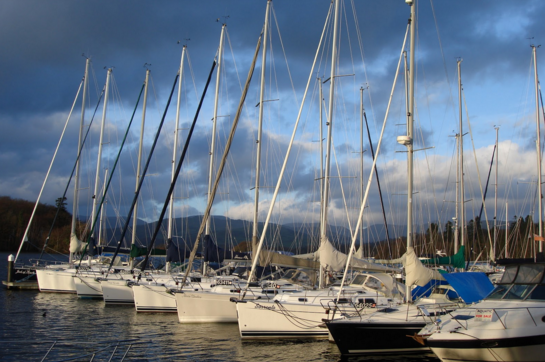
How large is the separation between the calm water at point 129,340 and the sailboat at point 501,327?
3640mm

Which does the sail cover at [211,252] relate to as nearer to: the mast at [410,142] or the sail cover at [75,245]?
the mast at [410,142]

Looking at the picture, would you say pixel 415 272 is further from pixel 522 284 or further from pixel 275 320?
pixel 275 320

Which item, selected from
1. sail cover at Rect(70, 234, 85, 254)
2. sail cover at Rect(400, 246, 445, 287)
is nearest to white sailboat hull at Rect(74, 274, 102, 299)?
sail cover at Rect(70, 234, 85, 254)

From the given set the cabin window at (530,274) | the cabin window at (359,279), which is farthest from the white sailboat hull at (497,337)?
the cabin window at (359,279)

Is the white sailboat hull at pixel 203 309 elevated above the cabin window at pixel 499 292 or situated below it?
below

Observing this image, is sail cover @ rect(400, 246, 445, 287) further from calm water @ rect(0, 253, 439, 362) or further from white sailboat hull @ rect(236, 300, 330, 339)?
white sailboat hull @ rect(236, 300, 330, 339)

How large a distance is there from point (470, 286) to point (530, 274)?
2789mm

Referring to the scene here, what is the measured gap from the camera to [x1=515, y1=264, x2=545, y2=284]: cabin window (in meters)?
15.4

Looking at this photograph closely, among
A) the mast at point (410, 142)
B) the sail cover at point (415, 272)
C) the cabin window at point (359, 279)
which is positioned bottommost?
the cabin window at point (359, 279)

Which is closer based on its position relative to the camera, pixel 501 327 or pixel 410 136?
pixel 501 327

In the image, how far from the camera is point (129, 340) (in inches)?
790

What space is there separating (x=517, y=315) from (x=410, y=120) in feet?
30.2

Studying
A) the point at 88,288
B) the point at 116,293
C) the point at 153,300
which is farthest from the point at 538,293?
the point at 88,288

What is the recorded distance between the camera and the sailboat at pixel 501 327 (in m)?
13.1
